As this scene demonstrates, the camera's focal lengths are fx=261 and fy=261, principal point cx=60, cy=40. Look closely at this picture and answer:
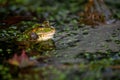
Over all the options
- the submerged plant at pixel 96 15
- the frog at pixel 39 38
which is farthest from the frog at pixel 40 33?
the submerged plant at pixel 96 15

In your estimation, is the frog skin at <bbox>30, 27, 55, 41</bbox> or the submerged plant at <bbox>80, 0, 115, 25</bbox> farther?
the submerged plant at <bbox>80, 0, 115, 25</bbox>

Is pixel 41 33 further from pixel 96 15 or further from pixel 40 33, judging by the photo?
pixel 96 15

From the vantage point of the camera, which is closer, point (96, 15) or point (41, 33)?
point (41, 33)

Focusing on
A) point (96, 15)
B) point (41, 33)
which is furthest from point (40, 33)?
point (96, 15)

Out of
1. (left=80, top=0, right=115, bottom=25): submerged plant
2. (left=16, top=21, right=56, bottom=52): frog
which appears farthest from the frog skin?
(left=80, top=0, right=115, bottom=25): submerged plant

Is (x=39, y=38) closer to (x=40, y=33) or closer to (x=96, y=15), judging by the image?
(x=40, y=33)

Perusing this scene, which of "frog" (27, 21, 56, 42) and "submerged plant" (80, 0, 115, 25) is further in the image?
"submerged plant" (80, 0, 115, 25)

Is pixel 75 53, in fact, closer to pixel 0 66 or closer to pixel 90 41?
pixel 90 41

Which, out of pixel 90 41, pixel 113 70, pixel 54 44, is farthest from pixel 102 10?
pixel 113 70

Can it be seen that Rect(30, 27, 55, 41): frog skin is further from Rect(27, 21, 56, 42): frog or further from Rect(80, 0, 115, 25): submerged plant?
Rect(80, 0, 115, 25): submerged plant

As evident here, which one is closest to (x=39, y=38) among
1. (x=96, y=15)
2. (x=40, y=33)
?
(x=40, y=33)

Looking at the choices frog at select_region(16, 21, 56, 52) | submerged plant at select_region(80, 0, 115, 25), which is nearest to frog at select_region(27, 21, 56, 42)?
frog at select_region(16, 21, 56, 52)
